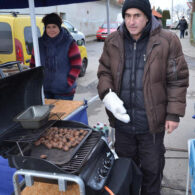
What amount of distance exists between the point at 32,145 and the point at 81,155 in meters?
0.41

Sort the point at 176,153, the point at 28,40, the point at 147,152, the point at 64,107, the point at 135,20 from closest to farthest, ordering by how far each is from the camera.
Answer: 1. the point at 135,20
2. the point at 147,152
3. the point at 64,107
4. the point at 176,153
5. the point at 28,40

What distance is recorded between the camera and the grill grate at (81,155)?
1449mm

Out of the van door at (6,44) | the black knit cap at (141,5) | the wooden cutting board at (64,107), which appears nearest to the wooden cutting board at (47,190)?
the wooden cutting board at (64,107)

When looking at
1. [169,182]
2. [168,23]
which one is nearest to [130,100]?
A: [169,182]

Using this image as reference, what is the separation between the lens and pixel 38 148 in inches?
69.3

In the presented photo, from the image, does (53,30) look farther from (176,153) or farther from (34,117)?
(176,153)

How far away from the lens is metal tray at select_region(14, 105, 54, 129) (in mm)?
1733

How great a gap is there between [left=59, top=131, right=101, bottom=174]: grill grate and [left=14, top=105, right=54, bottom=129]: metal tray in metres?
0.36

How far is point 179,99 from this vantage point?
1.94 m

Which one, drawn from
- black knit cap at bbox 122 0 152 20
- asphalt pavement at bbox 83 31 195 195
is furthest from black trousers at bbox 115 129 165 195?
black knit cap at bbox 122 0 152 20

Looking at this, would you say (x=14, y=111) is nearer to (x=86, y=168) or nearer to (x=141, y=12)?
(x=86, y=168)

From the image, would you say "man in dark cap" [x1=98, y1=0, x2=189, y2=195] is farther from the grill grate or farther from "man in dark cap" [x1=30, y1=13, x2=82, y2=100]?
"man in dark cap" [x1=30, y1=13, x2=82, y2=100]

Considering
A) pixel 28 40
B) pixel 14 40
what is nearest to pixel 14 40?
pixel 14 40

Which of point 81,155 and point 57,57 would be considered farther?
point 57,57
